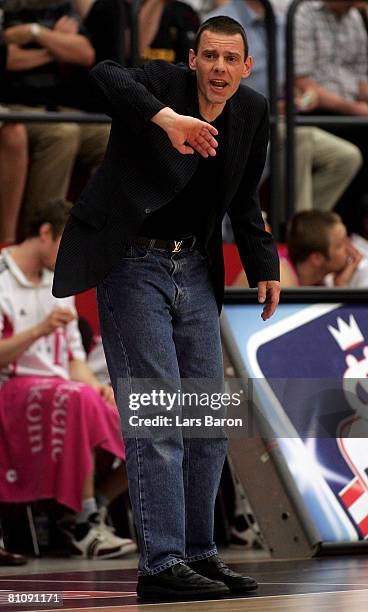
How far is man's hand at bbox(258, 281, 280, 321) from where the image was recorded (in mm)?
4457

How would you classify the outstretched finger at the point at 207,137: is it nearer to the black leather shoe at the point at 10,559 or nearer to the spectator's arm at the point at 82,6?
the black leather shoe at the point at 10,559

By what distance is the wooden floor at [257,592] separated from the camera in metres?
3.78

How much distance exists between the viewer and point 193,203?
13.8 ft

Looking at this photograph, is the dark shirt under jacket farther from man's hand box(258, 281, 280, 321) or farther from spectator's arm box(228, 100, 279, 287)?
man's hand box(258, 281, 280, 321)

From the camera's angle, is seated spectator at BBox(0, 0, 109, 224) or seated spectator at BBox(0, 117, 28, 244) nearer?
seated spectator at BBox(0, 117, 28, 244)

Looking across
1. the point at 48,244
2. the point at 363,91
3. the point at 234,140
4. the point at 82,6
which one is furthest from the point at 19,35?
the point at 234,140

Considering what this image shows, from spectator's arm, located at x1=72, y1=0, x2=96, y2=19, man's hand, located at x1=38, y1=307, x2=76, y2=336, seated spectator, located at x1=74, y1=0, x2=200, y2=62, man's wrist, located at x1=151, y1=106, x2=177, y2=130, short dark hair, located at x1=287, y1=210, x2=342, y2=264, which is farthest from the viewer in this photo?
spectator's arm, located at x1=72, y1=0, x2=96, y2=19

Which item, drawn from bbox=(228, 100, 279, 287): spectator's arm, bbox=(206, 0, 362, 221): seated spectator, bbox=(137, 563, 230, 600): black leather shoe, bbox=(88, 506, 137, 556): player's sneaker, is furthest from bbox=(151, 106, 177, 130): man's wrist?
bbox=(206, 0, 362, 221): seated spectator

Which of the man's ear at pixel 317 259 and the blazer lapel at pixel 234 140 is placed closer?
the blazer lapel at pixel 234 140

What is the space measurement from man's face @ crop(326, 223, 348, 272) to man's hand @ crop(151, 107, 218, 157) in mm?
3522

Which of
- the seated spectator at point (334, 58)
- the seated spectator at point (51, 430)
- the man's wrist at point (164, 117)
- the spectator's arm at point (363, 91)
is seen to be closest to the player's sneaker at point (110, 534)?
the seated spectator at point (51, 430)

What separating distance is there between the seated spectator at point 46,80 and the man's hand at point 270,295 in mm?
3229

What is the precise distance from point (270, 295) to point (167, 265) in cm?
45

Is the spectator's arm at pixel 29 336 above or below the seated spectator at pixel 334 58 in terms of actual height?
below
